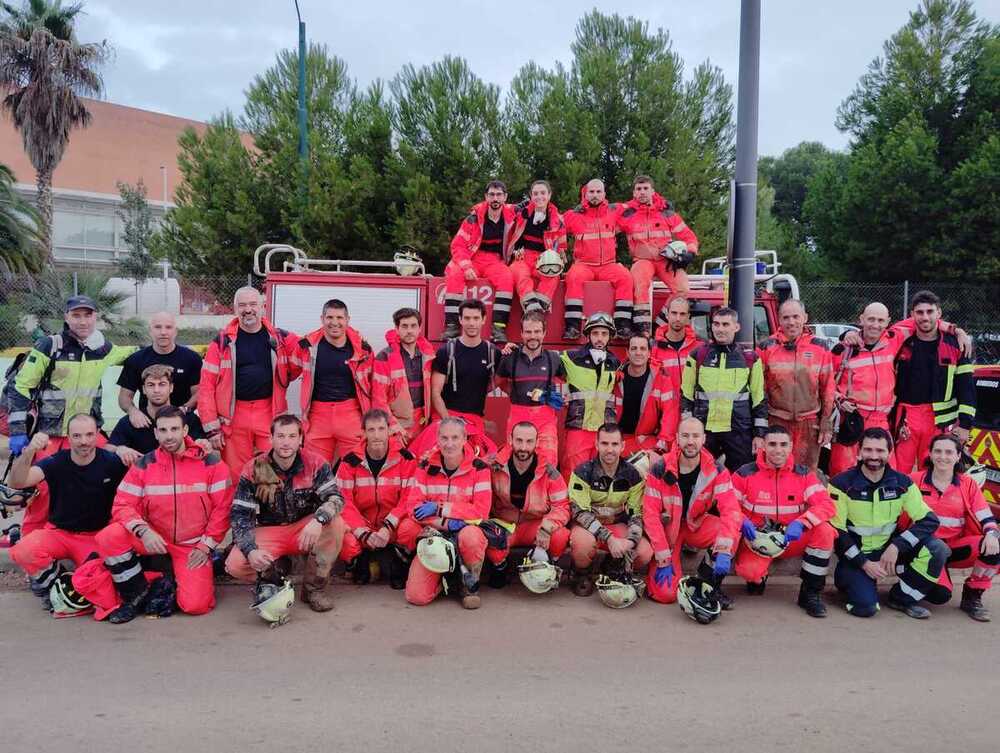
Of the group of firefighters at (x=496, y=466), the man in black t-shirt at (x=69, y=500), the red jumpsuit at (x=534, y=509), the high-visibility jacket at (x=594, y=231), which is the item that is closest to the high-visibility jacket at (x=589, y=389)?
the group of firefighters at (x=496, y=466)

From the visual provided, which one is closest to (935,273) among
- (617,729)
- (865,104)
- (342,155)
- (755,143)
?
(865,104)

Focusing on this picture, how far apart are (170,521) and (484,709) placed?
242 centimetres

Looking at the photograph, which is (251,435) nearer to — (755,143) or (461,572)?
(461,572)

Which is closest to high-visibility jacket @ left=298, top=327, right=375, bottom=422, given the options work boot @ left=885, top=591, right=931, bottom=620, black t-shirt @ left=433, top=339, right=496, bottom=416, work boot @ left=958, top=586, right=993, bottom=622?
black t-shirt @ left=433, top=339, right=496, bottom=416

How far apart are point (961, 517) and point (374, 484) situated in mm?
3896

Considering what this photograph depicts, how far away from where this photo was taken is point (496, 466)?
5.29 m

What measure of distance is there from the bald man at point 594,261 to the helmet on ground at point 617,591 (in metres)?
2.52

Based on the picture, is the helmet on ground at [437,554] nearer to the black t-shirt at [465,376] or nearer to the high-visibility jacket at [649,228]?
the black t-shirt at [465,376]

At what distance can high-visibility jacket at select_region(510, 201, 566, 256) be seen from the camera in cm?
707

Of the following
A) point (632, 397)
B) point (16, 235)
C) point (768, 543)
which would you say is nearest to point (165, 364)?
point (632, 397)

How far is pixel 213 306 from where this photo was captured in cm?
1759

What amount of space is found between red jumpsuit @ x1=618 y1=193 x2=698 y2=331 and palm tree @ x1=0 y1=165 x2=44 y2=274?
47.6 ft

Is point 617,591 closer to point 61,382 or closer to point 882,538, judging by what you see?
point 882,538

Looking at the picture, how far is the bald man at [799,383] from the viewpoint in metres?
5.99
